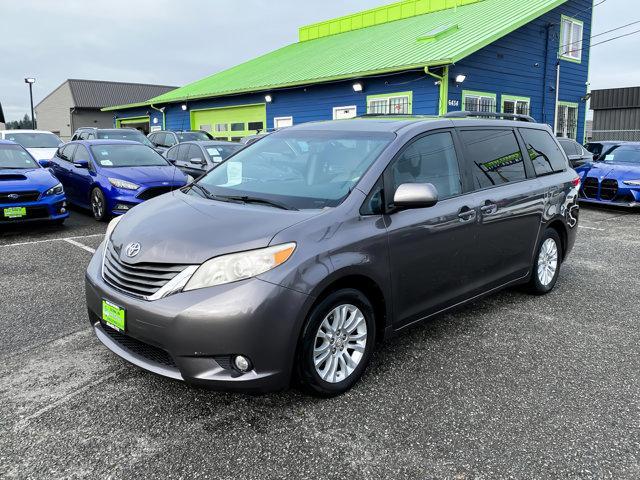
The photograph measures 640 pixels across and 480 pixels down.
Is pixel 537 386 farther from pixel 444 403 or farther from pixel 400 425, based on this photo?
pixel 400 425

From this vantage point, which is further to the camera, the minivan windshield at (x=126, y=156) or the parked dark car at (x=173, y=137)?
the parked dark car at (x=173, y=137)

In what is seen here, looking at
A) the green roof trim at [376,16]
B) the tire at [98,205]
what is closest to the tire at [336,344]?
the tire at [98,205]

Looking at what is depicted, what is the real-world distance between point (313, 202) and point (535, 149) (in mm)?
2775

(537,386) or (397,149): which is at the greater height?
(397,149)

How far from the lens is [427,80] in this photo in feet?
48.3

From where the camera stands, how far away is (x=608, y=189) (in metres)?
11.2

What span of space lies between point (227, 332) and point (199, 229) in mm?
679

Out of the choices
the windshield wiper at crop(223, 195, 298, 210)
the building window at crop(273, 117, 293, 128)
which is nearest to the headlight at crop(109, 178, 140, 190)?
the windshield wiper at crop(223, 195, 298, 210)

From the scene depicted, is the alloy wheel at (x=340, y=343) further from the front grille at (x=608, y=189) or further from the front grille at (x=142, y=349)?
the front grille at (x=608, y=189)

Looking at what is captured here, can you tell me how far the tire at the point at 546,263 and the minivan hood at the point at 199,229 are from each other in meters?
2.82

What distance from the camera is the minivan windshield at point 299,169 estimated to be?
11.3 ft

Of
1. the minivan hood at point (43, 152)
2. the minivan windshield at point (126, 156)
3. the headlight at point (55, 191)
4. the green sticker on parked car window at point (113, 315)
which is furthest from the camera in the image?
the minivan hood at point (43, 152)

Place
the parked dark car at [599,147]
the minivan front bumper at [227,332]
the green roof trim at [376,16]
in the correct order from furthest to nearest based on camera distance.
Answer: the green roof trim at [376,16]
the parked dark car at [599,147]
the minivan front bumper at [227,332]

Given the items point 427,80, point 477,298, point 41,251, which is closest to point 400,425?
point 477,298
